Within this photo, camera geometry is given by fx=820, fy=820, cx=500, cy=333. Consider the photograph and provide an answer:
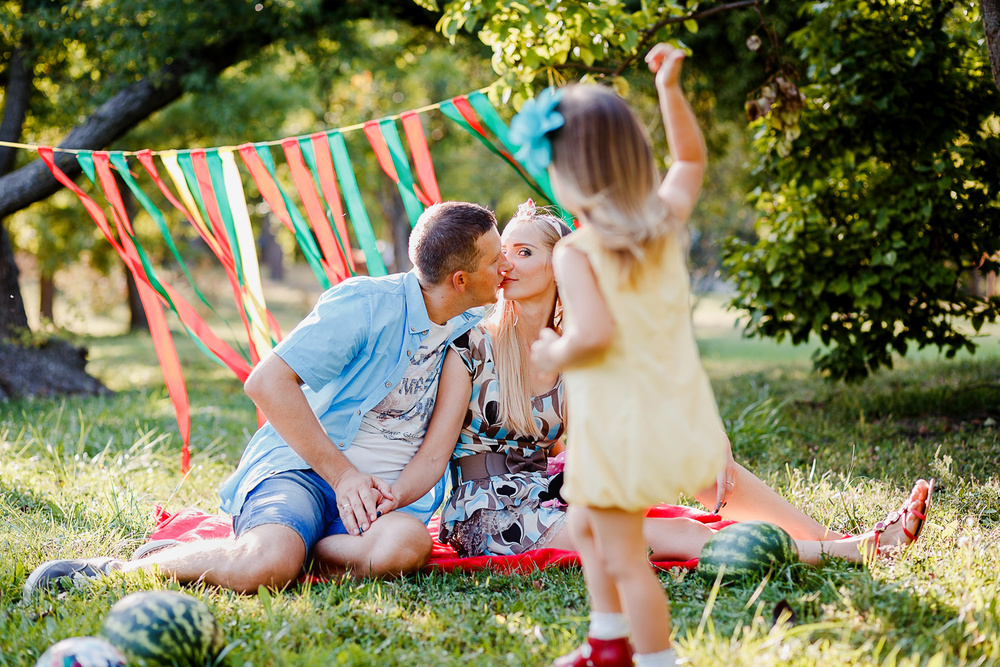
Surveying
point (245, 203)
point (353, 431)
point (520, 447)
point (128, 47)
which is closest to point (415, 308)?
point (353, 431)

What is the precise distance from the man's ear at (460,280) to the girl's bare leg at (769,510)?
110 centimetres

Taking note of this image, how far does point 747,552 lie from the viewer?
252 centimetres

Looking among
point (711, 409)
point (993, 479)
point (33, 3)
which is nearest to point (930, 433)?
point (993, 479)

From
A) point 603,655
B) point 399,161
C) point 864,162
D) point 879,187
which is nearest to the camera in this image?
point 603,655

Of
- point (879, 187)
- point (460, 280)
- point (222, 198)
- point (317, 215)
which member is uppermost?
point (222, 198)

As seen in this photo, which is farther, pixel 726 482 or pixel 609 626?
pixel 726 482

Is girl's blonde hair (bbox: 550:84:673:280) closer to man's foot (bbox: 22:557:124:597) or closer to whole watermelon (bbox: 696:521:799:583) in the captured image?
whole watermelon (bbox: 696:521:799:583)

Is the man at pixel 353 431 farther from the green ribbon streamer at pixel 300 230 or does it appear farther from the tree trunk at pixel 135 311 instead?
the tree trunk at pixel 135 311

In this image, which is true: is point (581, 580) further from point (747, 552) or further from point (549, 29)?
point (549, 29)

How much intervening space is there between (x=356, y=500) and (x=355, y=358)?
498 mm

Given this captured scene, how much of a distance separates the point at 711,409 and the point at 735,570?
0.95 meters

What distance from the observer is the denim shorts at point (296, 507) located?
267 cm

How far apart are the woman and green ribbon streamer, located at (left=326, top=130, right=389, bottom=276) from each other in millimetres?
884

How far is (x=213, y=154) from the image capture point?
3.99 meters
